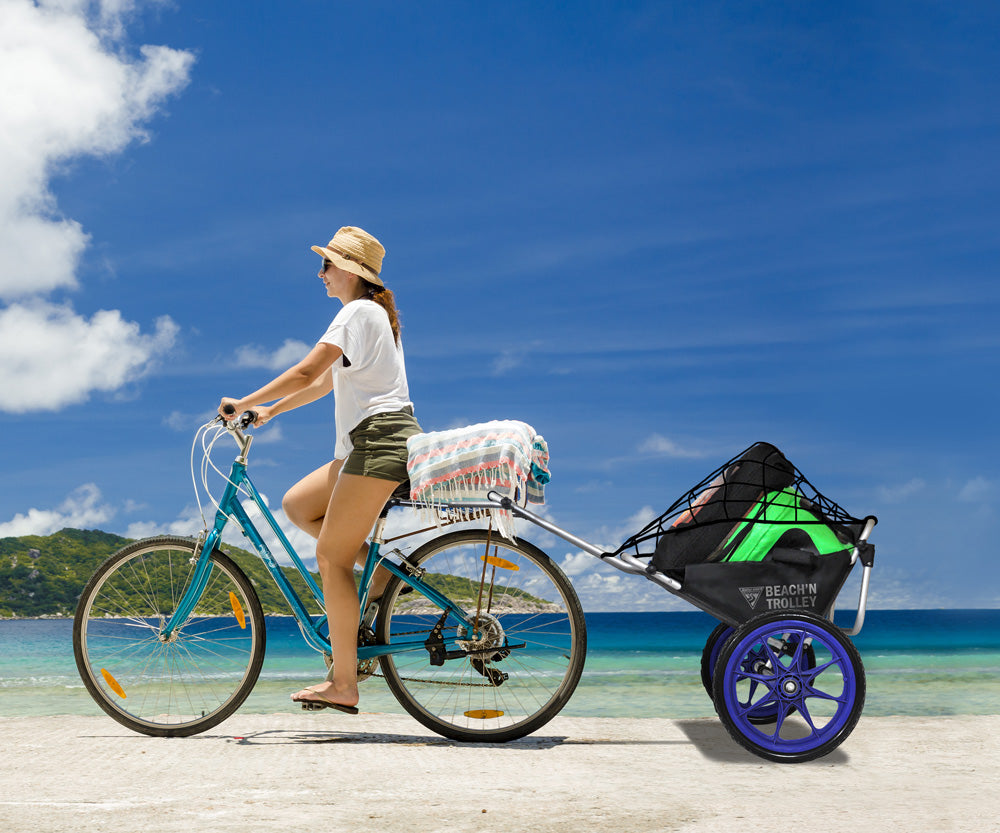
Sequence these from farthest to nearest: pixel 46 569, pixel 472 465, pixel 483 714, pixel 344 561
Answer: pixel 46 569
pixel 483 714
pixel 344 561
pixel 472 465

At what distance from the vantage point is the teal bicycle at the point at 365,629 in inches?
168

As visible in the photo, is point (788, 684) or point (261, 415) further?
point (261, 415)

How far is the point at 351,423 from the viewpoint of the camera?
167 inches

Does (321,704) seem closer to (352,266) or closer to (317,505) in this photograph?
(317,505)

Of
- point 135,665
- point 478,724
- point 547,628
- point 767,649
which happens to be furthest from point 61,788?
point 767,649

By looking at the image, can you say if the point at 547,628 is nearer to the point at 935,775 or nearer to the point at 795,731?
the point at 795,731

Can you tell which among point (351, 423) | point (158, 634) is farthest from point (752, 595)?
point (158, 634)

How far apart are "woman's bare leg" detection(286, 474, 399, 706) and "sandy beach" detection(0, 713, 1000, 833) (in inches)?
12.1

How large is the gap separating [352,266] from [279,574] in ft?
5.09

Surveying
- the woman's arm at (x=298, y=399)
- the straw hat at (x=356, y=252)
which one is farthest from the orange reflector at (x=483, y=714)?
the straw hat at (x=356, y=252)

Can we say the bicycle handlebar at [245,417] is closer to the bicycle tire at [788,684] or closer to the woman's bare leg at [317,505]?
the woman's bare leg at [317,505]

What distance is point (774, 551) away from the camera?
398cm

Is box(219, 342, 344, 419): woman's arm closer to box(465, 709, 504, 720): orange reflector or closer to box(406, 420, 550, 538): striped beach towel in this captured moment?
box(406, 420, 550, 538): striped beach towel

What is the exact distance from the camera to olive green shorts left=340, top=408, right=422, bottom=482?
414cm
